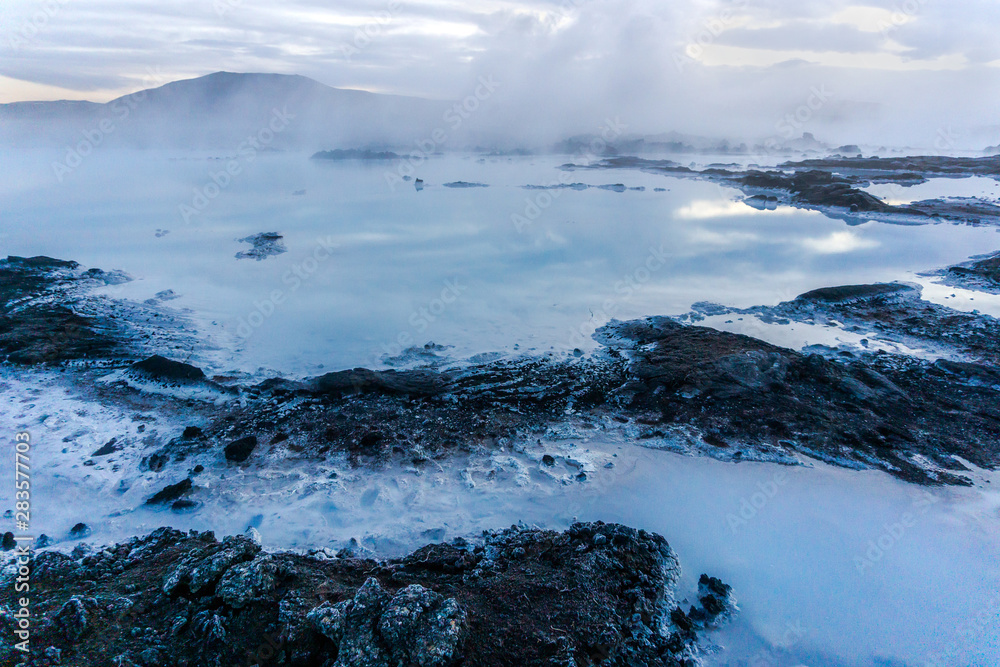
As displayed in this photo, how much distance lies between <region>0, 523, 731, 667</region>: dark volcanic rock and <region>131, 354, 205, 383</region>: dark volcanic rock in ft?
10.2

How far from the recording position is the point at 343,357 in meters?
7.79

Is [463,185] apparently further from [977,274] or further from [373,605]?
[373,605]

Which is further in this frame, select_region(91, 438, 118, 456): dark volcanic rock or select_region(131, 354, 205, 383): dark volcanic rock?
select_region(131, 354, 205, 383): dark volcanic rock

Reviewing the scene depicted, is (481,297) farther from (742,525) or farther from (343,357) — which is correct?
(742,525)

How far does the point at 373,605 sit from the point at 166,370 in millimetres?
5609

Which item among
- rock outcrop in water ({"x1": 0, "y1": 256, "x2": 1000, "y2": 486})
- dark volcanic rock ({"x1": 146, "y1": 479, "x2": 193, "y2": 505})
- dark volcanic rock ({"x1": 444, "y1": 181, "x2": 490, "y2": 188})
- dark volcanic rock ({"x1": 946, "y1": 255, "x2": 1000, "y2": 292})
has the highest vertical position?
dark volcanic rock ({"x1": 444, "y1": 181, "x2": 490, "y2": 188})

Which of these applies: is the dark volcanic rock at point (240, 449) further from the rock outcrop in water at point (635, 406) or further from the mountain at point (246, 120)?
the mountain at point (246, 120)

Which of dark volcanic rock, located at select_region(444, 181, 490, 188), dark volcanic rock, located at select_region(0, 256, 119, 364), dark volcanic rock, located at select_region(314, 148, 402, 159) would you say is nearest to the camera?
dark volcanic rock, located at select_region(0, 256, 119, 364)

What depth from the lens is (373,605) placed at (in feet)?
10.8

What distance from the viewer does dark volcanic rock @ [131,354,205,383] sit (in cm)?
694

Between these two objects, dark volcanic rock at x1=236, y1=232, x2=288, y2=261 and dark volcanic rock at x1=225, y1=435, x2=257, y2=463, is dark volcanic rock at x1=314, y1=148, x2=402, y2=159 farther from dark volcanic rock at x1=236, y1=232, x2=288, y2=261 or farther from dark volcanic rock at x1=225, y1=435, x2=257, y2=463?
dark volcanic rock at x1=225, y1=435, x2=257, y2=463

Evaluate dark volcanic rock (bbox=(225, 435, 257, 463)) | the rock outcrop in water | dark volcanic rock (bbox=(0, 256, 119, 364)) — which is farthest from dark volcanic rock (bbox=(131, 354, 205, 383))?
dark volcanic rock (bbox=(225, 435, 257, 463))

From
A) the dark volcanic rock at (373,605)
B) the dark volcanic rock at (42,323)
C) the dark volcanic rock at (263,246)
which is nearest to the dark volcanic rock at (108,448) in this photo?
the dark volcanic rock at (373,605)

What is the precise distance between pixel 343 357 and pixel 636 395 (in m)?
4.55
